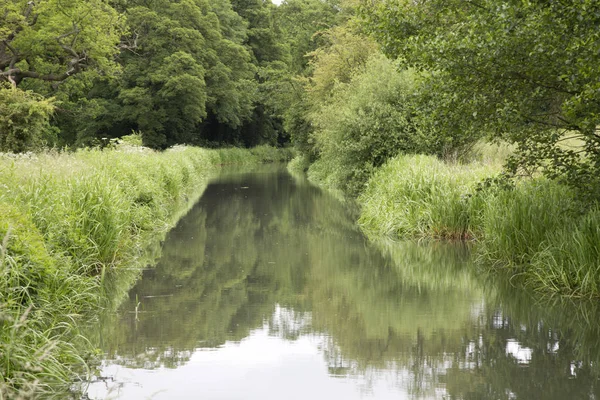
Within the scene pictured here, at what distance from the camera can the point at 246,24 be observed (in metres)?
62.5

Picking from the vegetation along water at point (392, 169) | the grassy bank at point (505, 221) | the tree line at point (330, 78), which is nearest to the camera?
the vegetation along water at point (392, 169)

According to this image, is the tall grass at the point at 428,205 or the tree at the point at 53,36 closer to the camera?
the tall grass at the point at 428,205

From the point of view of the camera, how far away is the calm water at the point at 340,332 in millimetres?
5945

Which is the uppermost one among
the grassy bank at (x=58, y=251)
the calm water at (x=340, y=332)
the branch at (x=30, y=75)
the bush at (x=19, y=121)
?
the branch at (x=30, y=75)

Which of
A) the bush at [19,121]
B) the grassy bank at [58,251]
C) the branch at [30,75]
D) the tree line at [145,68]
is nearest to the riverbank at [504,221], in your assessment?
the grassy bank at [58,251]

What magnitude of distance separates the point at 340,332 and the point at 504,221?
4.27 metres

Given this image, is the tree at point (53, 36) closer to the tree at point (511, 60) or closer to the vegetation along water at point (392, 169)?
the vegetation along water at point (392, 169)

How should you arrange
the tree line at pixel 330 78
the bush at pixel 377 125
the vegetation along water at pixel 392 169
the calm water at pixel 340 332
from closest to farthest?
the calm water at pixel 340 332 → the vegetation along water at pixel 392 169 → the tree line at pixel 330 78 → the bush at pixel 377 125

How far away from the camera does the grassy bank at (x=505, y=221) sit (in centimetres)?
902

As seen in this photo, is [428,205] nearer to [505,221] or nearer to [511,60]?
[505,221]

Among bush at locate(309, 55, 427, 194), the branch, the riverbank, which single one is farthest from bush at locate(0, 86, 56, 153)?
the riverbank

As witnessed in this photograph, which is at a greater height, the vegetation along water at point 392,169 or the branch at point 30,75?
the branch at point 30,75

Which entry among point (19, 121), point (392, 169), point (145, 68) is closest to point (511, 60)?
point (392, 169)

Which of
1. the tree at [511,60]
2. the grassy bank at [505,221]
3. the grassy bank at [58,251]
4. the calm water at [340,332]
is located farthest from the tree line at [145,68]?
the tree at [511,60]
